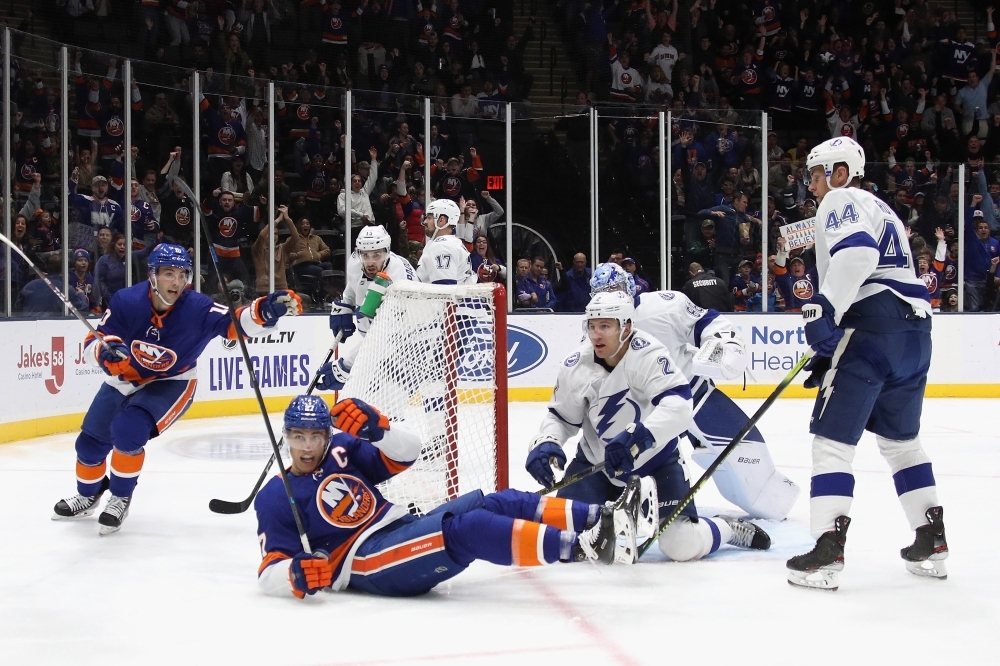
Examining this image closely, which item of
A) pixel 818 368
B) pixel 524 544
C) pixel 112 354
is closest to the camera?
pixel 524 544

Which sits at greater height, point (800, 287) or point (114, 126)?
point (114, 126)

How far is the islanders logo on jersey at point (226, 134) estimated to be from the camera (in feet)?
26.3

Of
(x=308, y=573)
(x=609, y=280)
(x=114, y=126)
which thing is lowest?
(x=308, y=573)

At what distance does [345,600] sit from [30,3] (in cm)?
822

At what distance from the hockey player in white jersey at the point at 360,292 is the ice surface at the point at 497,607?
1.07 metres

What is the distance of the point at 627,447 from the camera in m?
3.29

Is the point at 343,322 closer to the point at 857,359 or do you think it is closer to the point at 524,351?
the point at 857,359

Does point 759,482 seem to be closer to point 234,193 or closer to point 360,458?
point 360,458

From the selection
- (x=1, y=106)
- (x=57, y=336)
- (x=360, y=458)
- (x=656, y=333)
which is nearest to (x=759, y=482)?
(x=656, y=333)

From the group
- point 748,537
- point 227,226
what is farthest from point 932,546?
point 227,226

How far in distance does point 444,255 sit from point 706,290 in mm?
3573

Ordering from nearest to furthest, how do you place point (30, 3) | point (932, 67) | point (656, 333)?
point (656, 333)
point (30, 3)
point (932, 67)

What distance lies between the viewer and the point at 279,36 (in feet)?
35.3

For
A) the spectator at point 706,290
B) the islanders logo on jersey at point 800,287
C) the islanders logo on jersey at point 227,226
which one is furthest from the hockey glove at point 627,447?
the islanders logo on jersey at point 800,287
